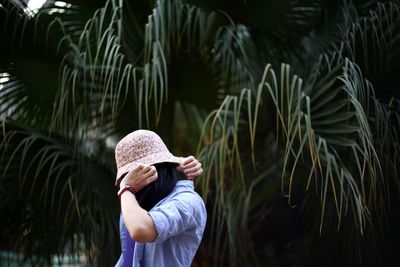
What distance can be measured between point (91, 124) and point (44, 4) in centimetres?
68

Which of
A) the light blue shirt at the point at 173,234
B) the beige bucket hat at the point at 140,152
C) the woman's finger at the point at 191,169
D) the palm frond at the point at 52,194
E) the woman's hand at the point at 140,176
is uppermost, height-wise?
the beige bucket hat at the point at 140,152

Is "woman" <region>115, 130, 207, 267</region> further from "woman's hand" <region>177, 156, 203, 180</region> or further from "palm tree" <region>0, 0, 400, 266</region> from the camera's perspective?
"palm tree" <region>0, 0, 400, 266</region>

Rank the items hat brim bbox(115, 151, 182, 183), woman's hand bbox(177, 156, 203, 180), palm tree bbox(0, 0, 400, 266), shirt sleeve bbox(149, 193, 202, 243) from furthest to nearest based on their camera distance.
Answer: palm tree bbox(0, 0, 400, 266), woman's hand bbox(177, 156, 203, 180), hat brim bbox(115, 151, 182, 183), shirt sleeve bbox(149, 193, 202, 243)

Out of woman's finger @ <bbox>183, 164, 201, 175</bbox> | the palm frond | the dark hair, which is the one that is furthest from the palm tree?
the dark hair

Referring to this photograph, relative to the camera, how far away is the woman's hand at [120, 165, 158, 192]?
169 cm

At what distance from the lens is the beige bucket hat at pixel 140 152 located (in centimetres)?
174

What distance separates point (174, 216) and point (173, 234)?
0.15 ft

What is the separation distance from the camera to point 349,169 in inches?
129

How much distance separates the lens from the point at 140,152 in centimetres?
175

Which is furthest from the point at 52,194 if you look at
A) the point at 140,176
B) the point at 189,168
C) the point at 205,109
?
the point at 140,176

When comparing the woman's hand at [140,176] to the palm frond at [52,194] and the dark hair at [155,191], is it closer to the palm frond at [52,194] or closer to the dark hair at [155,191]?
the dark hair at [155,191]

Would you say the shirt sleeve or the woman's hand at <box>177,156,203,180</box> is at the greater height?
the woman's hand at <box>177,156,203,180</box>

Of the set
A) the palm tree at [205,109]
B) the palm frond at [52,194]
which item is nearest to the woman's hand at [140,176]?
the palm tree at [205,109]

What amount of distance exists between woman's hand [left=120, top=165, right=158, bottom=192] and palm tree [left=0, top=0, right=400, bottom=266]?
55.6 inches
